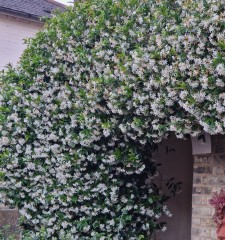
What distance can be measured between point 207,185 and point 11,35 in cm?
1063

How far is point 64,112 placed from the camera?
5.68 meters

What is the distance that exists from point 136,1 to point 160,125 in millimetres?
1278

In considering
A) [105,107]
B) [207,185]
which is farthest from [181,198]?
[105,107]

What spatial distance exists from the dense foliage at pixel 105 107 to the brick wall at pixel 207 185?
598 mm

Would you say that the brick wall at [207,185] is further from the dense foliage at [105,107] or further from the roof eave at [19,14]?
the roof eave at [19,14]

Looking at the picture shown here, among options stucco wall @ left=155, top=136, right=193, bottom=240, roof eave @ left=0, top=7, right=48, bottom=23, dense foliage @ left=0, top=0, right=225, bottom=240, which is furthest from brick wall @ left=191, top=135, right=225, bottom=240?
roof eave @ left=0, top=7, right=48, bottom=23

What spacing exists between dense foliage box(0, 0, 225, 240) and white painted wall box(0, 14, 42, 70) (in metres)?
8.35

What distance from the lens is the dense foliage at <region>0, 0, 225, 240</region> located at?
4.17m

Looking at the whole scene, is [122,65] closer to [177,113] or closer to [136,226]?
[177,113]

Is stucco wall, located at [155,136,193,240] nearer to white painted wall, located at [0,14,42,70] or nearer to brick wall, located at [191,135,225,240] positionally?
brick wall, located at [191,135,225,240]

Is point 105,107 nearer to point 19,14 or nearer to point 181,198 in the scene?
point 181,198

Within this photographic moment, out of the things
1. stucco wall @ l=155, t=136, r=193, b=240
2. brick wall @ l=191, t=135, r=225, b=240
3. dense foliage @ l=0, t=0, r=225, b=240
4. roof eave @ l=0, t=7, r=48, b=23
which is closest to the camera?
dense foliage @ l=0, t=0, r=225, b=240

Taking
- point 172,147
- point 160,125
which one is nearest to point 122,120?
point 160,125

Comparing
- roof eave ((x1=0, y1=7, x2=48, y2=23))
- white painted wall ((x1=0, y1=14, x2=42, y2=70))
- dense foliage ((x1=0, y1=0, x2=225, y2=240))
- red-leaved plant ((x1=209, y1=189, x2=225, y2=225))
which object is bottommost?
red-leaved plant ((x1=209, y1=189, x2=225, y2=225))
